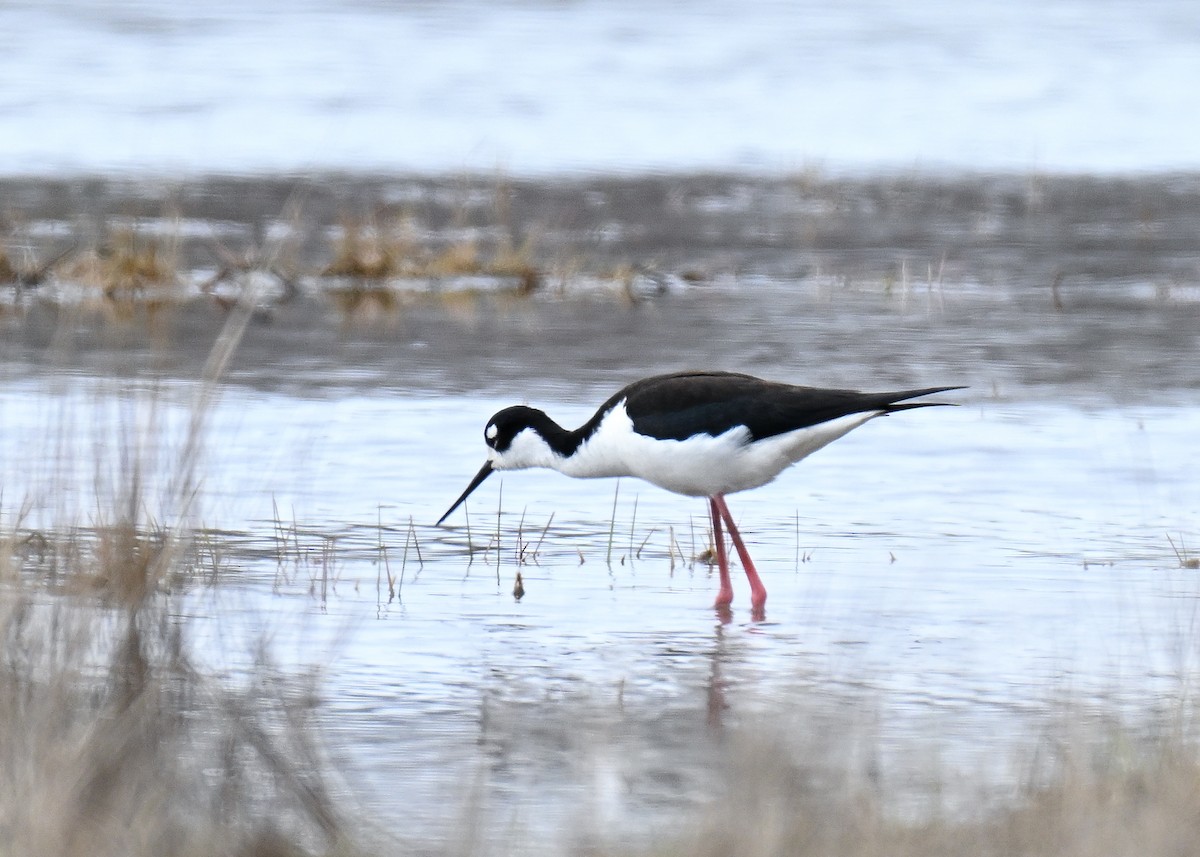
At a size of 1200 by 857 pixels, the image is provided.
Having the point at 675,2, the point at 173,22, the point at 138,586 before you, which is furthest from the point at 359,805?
the point at 675,2

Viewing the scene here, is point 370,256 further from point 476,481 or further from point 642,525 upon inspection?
point 476,481

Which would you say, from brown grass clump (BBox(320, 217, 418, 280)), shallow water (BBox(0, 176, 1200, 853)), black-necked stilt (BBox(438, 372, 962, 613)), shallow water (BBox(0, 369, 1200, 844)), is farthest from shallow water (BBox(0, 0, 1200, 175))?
black-necked stilt (BBox(438, 372, 962, 613))

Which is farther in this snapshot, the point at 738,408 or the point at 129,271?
the point at 129,271

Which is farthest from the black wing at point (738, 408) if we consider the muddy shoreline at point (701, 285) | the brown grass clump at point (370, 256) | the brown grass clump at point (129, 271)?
the brown grass clump at point (370, 256)

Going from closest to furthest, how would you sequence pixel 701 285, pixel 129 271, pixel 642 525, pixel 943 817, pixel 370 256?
pixel 943 817 < pixel 642 525 < pixel 129 271 < pixel 370 256 < pixel 701 285

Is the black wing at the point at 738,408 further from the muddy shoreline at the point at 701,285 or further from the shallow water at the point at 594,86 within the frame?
the shallow water at the point at 594,86

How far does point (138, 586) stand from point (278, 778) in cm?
67

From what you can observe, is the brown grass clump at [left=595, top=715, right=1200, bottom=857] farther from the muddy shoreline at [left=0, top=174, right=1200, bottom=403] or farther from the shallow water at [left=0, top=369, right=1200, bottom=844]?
the muddy shoreline at [left=0, top=174, right=1200, bottom=403]

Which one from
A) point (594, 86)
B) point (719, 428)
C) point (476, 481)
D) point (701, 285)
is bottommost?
point (476, 481)

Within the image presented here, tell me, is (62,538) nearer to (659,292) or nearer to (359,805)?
(359,805)

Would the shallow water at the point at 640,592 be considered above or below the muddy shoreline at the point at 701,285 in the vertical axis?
below

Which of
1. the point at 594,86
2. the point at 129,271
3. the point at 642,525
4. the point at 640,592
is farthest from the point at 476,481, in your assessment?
the point at 594,86

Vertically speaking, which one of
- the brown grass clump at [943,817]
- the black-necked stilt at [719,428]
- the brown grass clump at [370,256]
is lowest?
the brown grass clump at [943,817]

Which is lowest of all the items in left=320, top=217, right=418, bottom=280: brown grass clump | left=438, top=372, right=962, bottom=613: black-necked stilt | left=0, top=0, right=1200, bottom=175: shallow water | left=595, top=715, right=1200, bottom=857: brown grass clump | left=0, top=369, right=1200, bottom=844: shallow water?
left=595, top=715, right=1200, bottom=857: brown grass clump
